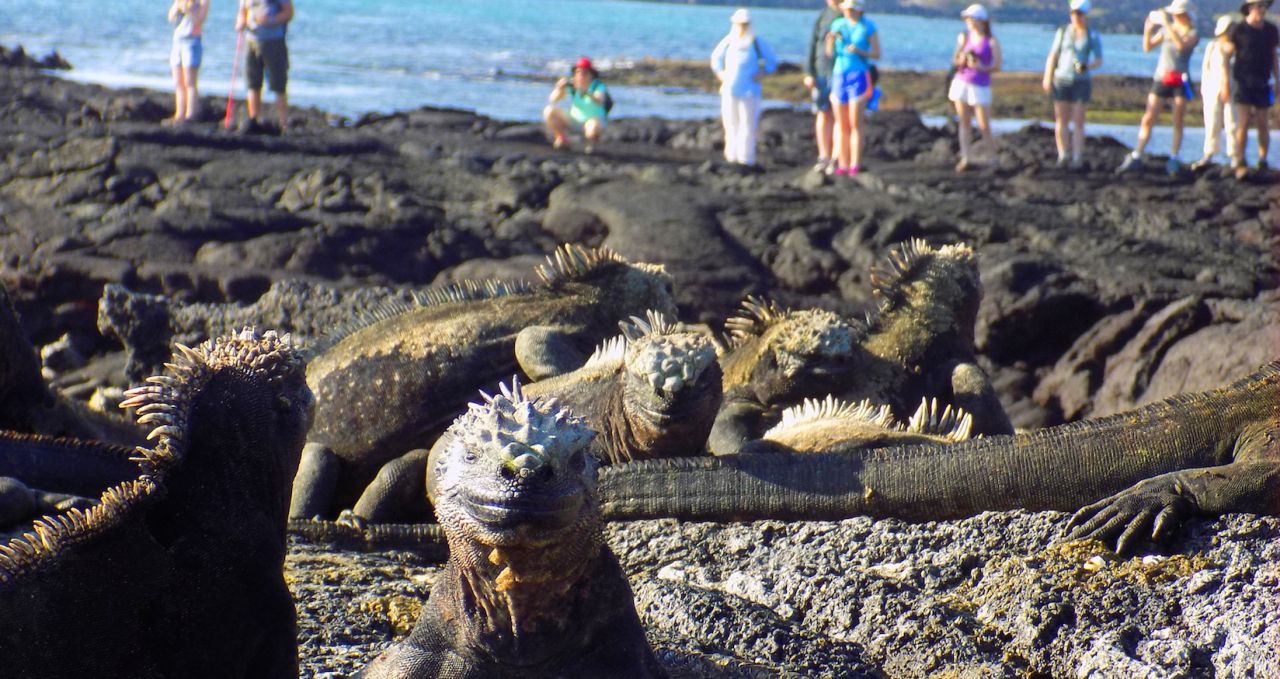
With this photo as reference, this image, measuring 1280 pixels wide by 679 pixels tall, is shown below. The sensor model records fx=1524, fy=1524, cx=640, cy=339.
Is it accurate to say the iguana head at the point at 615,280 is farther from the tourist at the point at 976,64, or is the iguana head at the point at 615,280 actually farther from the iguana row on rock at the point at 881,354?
the tourist at the point at 976,64

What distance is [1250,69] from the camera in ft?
41.8

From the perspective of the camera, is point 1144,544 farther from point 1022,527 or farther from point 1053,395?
point 1053,395

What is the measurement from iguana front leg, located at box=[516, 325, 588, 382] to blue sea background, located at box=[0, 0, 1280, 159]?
1274cm

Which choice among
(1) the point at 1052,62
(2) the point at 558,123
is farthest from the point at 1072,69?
(2) the point at 558,123

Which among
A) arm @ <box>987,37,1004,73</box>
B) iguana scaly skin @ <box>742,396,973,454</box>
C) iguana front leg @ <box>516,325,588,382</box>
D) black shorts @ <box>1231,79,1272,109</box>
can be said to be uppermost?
arm @ <box>987,37,1004,73</box>

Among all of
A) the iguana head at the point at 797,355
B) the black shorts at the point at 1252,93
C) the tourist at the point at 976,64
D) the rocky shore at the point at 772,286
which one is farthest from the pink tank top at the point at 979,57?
the iguana head at the point at 797,355

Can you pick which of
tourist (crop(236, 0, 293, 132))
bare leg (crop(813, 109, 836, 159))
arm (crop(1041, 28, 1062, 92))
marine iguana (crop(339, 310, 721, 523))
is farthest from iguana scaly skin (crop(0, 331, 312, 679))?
arm (crop(1041, 28, 1062, 92))

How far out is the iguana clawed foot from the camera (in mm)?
3734

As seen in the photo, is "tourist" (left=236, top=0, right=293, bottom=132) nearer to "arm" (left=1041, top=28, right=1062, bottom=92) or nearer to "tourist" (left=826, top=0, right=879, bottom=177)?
"tourist" (left=826, top=0, right=879, bottom=177)

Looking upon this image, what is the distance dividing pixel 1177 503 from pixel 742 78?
394 inches

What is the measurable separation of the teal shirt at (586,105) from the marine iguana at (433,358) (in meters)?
9.79

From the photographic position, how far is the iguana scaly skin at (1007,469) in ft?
13.5

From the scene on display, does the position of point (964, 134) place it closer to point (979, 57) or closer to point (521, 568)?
point (979, 57)

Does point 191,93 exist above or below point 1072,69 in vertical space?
below
